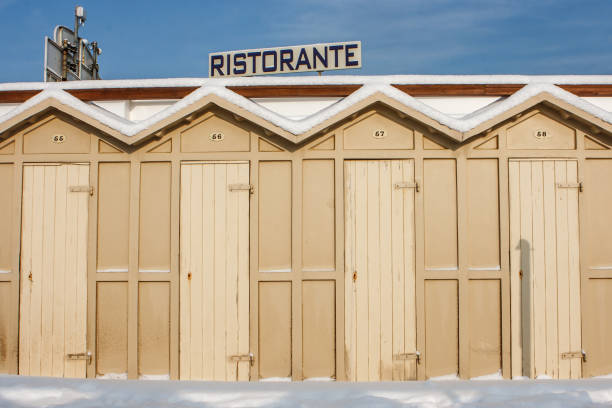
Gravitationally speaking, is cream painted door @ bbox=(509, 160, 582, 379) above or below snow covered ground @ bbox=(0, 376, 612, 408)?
above

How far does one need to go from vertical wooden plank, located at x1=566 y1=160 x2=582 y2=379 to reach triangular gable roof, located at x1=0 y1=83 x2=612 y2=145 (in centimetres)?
69

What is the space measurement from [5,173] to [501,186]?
604 cm

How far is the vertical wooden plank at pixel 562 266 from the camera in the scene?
519cm

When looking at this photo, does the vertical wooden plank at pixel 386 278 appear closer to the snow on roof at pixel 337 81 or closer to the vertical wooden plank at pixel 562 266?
the snow on roof at pixel 337 81

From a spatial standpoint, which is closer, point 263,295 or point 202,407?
point 202,407

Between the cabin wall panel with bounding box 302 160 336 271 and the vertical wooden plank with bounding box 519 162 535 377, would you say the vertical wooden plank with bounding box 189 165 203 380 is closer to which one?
the cabin wall panel with bounding box 302 160 336 271

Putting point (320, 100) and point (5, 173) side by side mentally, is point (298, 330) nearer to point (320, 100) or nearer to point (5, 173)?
point (320, 100)

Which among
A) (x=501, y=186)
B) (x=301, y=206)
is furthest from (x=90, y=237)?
(x=501, y=186)

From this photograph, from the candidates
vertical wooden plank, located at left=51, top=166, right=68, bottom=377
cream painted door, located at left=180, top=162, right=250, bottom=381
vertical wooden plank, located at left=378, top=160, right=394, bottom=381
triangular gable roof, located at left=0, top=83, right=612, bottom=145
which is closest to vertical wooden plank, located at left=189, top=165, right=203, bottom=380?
cream painted door, located at left=180, top=162, right=250, bottom=381

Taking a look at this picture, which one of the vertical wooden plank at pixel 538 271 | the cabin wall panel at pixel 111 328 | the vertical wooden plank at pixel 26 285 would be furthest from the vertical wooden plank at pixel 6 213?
the vertical wooden plank at pixel 538 271

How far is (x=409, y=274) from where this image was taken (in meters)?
5.22

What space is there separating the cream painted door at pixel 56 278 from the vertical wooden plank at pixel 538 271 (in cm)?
540

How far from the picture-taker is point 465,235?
522cm

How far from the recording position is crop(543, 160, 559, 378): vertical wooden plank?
5.18m
